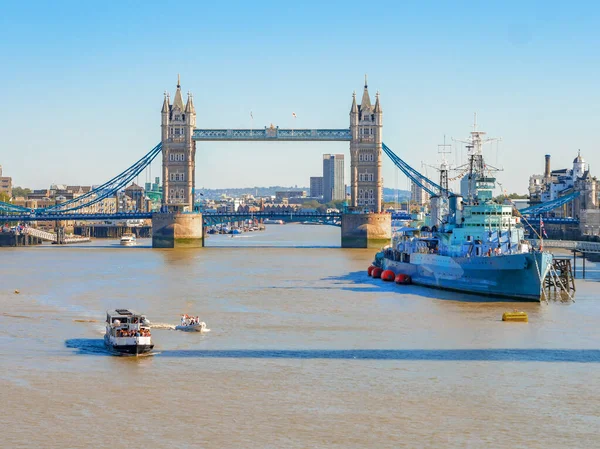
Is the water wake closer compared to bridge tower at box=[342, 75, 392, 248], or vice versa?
the water wake

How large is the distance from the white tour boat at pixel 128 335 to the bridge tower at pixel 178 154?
8030 cm

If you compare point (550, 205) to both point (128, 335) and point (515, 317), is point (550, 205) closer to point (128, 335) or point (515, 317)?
point (515, 317)

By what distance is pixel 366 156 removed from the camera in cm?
11594

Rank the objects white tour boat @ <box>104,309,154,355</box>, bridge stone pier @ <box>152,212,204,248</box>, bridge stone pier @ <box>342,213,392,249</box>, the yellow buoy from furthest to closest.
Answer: bridge stone pier @ <box>342,213,392,249</box>
bridge stone pier @ <box>152,212,204,248</box>
the yellow buoy
white tour boat @ <box>104,309,154,355</box>

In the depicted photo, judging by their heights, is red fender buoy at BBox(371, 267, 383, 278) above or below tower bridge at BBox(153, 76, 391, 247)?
below

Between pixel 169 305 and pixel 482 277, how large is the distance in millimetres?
14470

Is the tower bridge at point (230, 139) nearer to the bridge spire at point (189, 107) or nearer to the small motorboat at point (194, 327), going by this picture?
the bridge spire at point (189, 107)

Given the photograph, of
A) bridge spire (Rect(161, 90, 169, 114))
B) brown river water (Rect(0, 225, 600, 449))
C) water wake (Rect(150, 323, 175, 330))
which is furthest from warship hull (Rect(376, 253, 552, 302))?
bridge spire (Rect(161, 90, 169, 114))

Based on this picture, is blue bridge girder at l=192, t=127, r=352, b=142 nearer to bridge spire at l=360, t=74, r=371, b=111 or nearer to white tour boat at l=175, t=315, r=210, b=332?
bridge spire at l=360, t=74, r=371, b=111

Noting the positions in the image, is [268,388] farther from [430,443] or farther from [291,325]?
[291,325]

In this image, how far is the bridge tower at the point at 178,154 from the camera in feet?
376

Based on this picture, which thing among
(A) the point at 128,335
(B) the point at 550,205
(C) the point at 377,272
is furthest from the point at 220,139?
(A) the point at 128,335

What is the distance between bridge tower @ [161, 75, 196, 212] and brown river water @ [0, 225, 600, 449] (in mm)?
62740

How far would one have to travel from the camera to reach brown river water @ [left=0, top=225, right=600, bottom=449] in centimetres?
2406
